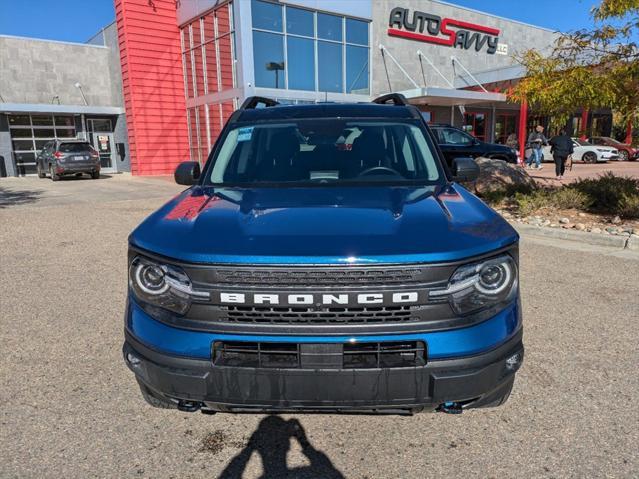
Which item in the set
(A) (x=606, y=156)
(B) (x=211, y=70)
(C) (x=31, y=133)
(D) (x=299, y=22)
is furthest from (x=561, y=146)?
(C) (x=31, y=133)

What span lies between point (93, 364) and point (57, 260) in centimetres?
383

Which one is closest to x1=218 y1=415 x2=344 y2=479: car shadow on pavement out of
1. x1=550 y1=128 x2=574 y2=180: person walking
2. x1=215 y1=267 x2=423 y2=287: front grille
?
x1=215 y1=267 x2=423 y2=287: front grille

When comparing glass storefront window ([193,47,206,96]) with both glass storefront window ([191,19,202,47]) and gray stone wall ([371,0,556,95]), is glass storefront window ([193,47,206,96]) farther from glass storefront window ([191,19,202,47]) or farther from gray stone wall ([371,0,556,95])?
gray stone wall ([371,0,556,95])

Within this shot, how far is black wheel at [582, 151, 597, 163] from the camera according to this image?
26.4 metres

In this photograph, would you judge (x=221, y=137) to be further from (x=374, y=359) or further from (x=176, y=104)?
(x=176, y=104)

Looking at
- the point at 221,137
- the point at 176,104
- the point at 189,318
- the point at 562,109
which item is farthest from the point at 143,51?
the point at 189,318

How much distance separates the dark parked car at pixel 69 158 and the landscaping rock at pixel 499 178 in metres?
17.1

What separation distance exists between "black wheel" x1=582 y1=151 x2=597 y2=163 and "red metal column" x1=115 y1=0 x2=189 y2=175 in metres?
21.9

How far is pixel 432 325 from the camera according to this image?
2.02 meters

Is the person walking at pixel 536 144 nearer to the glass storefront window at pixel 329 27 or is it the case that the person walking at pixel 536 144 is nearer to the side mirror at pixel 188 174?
the glass storefront window at pixel 329 27

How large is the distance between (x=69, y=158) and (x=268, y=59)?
9696 millimetres

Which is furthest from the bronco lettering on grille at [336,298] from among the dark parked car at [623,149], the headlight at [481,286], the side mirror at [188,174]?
the dark parked car at [623,149]

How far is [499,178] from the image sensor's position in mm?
11938

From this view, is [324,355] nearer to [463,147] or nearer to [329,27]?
[463,147]
